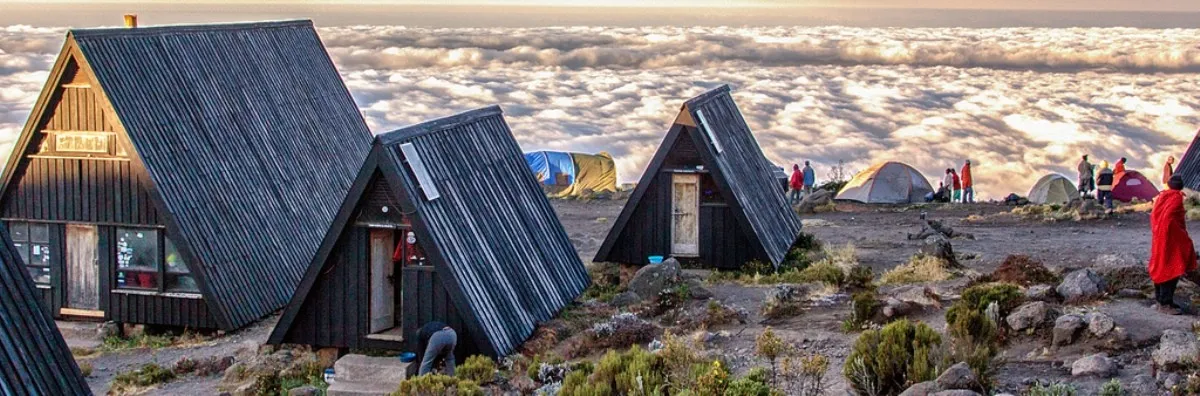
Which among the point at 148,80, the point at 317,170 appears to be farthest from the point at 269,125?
the point at 148,80

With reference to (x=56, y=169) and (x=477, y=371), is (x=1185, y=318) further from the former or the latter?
(x=56, y=169)

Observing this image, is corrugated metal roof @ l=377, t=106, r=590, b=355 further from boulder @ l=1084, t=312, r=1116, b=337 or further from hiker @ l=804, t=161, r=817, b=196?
hiker @ l=804, t=161, r=817, b=196

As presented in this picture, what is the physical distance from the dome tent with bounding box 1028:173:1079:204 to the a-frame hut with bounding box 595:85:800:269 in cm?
1663

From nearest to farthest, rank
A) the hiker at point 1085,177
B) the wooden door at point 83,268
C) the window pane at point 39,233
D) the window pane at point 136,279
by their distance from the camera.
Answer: the window pane at point 136,279 < the wooden door at point 83,268 < the window pane at point 39,233 < the hiker at point 1085,177

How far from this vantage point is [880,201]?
133 ft

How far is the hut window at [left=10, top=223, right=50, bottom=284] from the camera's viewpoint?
923 inches

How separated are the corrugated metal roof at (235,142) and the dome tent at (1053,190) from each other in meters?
21.1

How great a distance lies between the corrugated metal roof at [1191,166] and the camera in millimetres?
35062

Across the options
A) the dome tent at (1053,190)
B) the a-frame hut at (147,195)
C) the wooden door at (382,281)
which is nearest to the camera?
the wooden door at (382,281)

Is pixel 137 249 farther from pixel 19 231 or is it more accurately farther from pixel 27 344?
pixel 27 344

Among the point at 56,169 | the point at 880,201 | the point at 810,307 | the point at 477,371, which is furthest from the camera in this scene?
the point at 880,201

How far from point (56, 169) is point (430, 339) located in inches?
354

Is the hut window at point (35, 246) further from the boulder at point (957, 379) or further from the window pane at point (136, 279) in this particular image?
the boulder at point (957, 379)

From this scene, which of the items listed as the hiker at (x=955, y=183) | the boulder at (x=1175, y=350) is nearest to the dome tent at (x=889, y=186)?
the hiker at (x=955, y=183)
